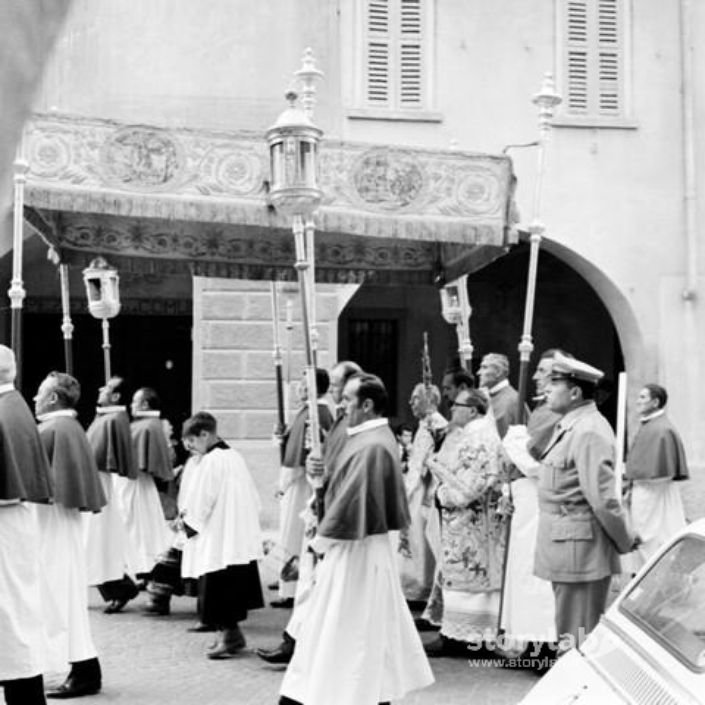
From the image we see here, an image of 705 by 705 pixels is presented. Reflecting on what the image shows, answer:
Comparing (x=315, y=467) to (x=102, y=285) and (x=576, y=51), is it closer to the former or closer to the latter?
(x=102, y=285)

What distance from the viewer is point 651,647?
3.55m

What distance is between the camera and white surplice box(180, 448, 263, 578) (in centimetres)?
778

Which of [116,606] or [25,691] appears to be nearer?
[25,691]

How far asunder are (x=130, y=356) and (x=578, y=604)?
12360 mm

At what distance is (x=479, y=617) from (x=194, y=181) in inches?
141

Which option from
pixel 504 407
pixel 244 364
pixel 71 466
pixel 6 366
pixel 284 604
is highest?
pixel 244 364

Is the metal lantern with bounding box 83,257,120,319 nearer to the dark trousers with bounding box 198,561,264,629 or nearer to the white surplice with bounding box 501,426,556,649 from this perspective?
the dark trousers with bounding box 198,561,264,629

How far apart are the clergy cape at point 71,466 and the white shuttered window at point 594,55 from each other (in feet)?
34.6

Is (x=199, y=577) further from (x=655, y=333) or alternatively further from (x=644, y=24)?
(x=644, y=24)

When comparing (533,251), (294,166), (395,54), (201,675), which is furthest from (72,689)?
(395,54)

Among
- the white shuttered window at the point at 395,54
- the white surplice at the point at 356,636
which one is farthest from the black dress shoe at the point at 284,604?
the white shuttered window at the point at 395,54

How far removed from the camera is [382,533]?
5.74 meters

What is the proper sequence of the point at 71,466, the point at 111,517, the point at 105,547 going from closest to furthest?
1. the point at 71,466
2. the point at 105,547
3. the point at 111,517

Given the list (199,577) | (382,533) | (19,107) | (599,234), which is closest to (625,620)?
(382,533)
